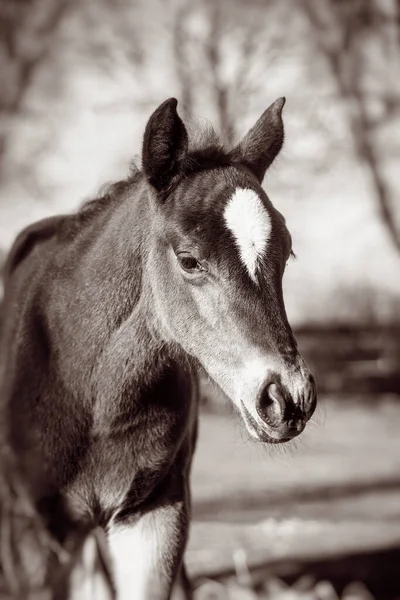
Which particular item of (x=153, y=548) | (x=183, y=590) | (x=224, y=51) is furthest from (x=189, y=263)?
(x=224, y=51)

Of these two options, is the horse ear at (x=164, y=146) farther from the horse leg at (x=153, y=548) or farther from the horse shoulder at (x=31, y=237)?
→ the horse leg at (x=153, y=548)

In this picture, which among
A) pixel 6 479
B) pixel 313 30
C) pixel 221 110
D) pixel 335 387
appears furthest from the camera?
pixel 313 30

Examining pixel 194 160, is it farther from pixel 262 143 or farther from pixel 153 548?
pixel 153 548

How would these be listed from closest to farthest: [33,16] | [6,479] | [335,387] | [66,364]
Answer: [66,364]
[6,479]
[335,387]
[33,16]

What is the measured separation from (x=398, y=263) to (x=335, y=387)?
324cm

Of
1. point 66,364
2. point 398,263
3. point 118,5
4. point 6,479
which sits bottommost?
point 6,479

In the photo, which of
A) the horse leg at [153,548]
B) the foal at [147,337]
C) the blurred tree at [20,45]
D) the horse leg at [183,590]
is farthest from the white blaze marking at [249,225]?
the blurred tree at [20,45]

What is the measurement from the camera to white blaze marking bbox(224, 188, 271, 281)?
2.46 meters

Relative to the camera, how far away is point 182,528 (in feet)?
10.3

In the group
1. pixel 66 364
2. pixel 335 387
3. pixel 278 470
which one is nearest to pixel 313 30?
pixel 335 387

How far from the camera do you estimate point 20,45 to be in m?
14.6

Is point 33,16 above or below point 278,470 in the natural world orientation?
above

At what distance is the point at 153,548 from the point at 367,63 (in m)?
14.9

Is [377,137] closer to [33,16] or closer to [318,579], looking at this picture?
[33,16]
